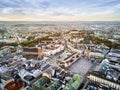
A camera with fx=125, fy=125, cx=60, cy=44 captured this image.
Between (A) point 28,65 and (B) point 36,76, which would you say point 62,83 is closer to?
(B) point 36,76

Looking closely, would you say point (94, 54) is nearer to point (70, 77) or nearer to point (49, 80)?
point (70, 77)

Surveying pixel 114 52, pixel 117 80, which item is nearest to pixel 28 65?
pixel 117 80

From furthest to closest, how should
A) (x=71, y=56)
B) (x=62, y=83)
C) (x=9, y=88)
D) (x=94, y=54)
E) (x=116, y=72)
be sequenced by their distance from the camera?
(x=94, y=54) → (x=71, y=56) → (x=116, y=72) → (x=62, y=83) → (x=9, y=88)

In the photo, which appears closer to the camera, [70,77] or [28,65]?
[70,77]

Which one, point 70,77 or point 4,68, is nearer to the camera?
point 70,77

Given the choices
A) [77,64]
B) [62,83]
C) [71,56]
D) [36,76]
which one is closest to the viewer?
[62,83]

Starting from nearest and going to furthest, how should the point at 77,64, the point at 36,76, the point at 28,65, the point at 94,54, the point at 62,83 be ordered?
the point at 62,83 → the point at 36,76 → the point at 28,65 → the point at 77,64 → the point at 94,54

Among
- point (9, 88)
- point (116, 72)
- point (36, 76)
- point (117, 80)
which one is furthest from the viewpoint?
point (116, 72)

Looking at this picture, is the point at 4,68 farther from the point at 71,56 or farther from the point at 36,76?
the point at 71,56

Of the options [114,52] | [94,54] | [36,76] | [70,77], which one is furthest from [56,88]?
[114,52]
